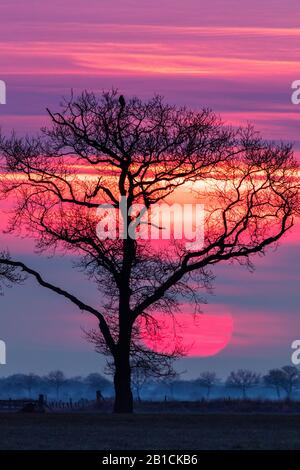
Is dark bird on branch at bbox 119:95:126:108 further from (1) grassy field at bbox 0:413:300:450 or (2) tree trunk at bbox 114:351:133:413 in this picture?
(1) grassy field at bbox 0:413:300:450

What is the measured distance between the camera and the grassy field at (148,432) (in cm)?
3528

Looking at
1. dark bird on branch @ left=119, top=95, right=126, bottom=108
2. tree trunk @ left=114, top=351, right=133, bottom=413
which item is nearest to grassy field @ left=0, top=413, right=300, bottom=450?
tree trunk @ left=114, top=351, right=133, bottom=413

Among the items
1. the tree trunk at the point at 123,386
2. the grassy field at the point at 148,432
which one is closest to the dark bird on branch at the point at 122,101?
the tree trunk at the point at 123,386

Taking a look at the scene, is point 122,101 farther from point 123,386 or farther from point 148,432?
point 148,432

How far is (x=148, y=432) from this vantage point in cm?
3969

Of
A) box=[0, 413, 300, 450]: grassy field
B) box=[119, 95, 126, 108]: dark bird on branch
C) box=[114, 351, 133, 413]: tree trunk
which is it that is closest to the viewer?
box=[0, 413, 300, 450]: grassy field

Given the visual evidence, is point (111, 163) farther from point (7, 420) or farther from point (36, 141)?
point (7, 420)

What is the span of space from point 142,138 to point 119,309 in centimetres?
702

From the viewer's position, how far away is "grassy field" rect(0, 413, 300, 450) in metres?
35.3

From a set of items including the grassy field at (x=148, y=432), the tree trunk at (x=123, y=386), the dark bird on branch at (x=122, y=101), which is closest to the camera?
the grassy field at (x=148, y=432)

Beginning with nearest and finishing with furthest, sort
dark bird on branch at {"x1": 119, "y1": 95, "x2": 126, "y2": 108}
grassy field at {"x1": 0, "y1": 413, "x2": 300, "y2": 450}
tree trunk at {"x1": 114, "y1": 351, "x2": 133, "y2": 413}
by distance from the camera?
grassy field at {"x1": 0, "y1": 413, "x2": 300, "y2": 450} → dark bird on branch at {"x1": 119, "y1": 95, "x2": 126, "y2": 108} → tree trunk at {"x1": 114, "y1": 351, "x2": 133, "y2": 413}

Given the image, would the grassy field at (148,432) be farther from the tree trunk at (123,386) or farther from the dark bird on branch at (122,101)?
the dark bird on branch at (122,101)
